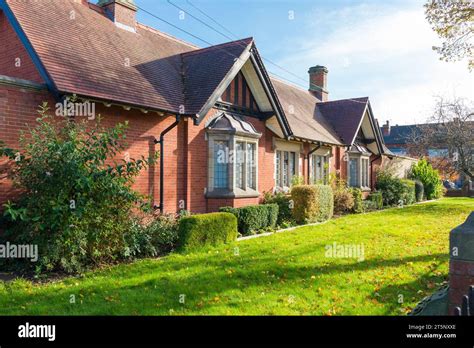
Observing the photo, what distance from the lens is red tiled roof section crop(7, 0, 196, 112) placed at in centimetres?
934

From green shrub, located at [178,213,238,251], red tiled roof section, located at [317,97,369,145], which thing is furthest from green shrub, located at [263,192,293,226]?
red tiled roof section, located at [317,97,369,145]

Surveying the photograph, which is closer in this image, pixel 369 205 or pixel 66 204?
pixel 66 204

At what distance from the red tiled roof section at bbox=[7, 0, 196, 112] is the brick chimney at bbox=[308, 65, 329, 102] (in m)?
15.4

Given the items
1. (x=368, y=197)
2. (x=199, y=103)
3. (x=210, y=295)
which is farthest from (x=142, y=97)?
(x=368, y=197)

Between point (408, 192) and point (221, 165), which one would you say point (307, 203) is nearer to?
point (221, 165)

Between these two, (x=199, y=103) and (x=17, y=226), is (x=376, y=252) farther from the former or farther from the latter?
(x=17, y=226)

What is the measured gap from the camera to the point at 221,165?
508 inches

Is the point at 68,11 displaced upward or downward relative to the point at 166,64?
upward

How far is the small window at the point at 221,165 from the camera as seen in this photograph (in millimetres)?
12812

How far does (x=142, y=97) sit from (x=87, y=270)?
5.18m

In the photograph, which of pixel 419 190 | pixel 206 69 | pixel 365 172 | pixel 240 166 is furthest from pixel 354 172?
pixel 206 69

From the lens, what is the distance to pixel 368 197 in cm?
2222

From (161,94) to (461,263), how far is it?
9.49m

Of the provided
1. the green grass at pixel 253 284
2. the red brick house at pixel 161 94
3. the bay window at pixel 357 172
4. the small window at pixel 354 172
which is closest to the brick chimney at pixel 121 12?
the red brick house at pixel 161 94
